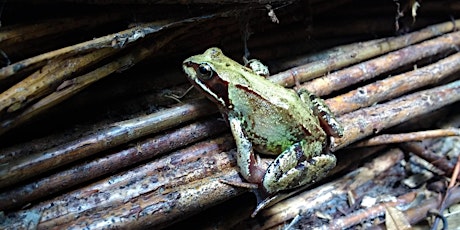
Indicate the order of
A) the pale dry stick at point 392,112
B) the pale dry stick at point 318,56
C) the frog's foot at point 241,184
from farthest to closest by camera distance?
the pale dry stick at point 318,56 → the pale dry stick at point 392,112 → the frog's foot at point 241,184

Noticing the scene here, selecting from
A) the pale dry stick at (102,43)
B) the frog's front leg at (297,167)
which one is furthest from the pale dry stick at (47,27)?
the frog's front leg at (297,167)

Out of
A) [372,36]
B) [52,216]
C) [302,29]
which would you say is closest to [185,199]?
[52,216]

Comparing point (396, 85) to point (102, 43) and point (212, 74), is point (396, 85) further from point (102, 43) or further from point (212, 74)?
point (102, 43)

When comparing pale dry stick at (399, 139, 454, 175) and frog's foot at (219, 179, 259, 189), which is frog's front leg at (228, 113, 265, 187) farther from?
pale dry stick at (399, 139, 454, 175)

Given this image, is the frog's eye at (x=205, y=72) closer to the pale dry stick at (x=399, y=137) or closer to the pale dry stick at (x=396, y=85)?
the pale dry stick at (x=396, y=85)

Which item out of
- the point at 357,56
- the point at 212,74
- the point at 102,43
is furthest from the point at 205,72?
the point at 357,56

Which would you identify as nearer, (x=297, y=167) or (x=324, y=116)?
(x=297, y=167)

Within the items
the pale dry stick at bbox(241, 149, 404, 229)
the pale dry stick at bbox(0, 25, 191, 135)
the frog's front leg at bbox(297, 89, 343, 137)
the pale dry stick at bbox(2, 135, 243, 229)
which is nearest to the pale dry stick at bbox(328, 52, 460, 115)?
the frog's front leg at bbox(297, 89, 343, 137)

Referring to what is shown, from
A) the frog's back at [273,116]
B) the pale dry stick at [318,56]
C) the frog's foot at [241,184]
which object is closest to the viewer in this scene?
the frog's foot at [241,184]
